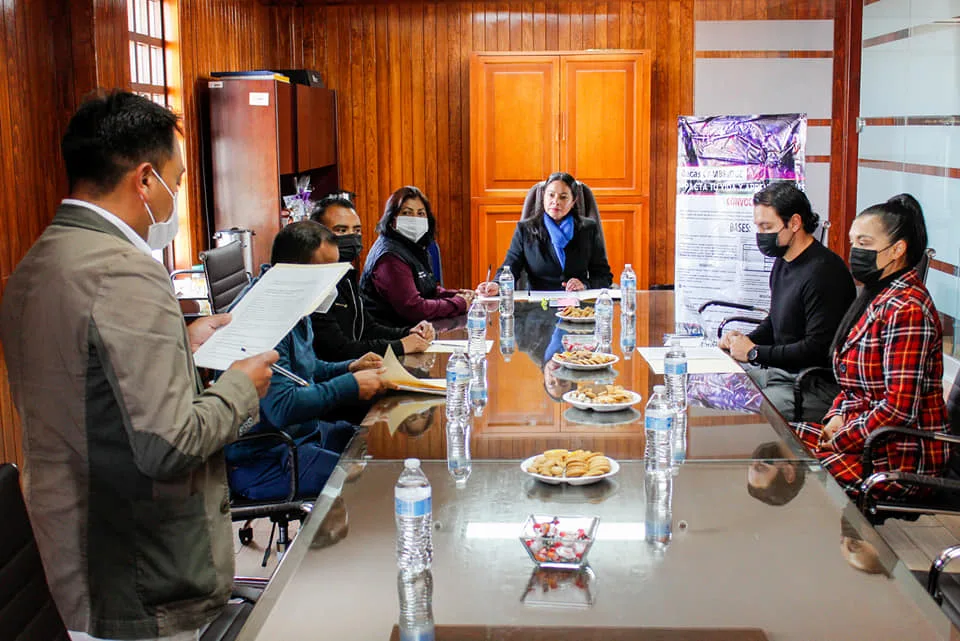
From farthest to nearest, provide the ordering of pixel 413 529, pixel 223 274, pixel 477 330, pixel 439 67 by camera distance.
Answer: pixel 439 67, pixel 223 274, pixel 477 330, pixel 413 529

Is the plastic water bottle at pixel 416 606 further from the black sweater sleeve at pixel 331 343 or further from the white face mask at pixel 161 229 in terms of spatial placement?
the black sweater sleeve at pixel 331 343

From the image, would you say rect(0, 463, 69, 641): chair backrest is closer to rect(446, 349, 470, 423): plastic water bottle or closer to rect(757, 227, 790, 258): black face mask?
rect(446, 349, 470, 423): plastic water bottle

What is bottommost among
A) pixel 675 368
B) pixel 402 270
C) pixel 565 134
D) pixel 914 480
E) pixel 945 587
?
pixel 945 587

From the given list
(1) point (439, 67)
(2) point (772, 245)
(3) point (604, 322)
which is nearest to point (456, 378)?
(3) point (604, 322)

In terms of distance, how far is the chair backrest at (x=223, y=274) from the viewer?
4293mm

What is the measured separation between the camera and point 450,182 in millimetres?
8258

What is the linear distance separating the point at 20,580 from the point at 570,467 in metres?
1.05

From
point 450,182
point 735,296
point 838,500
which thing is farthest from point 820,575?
point 450,182

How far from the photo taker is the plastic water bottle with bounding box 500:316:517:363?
376 cm

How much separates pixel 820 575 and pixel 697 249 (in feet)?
15.8

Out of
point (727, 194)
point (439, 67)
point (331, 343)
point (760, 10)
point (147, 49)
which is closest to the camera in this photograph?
point (331, 343)

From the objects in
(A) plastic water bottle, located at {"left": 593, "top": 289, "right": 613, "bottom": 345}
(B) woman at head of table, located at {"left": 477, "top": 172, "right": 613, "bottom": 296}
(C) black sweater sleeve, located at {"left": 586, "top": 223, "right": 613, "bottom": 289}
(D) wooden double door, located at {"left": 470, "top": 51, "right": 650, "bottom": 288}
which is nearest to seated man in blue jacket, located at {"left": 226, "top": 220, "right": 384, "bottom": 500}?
(A) plastic water bottle, located at {"left": 593, "top": 289, "right": 613, "bottom": 345}

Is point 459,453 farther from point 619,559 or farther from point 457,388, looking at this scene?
point 619,559

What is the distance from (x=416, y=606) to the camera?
5.29 feet
